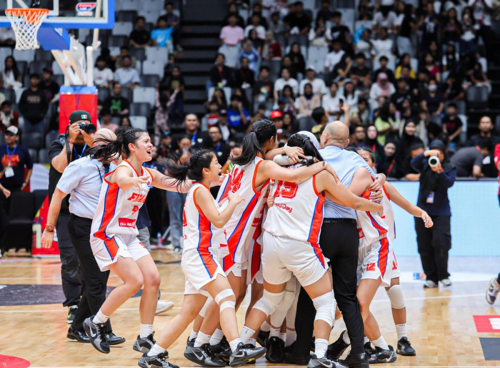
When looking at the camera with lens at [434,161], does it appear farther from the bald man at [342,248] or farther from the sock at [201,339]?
the sock at [201,339]

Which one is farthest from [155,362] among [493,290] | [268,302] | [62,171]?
[493,290]

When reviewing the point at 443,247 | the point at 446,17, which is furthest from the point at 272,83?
the point at 443,247

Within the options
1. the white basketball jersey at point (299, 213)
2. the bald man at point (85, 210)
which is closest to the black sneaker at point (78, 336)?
the bald man at point (85, 210)

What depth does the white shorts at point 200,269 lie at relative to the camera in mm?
5297

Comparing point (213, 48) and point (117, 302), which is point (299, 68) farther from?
point (117, 302)

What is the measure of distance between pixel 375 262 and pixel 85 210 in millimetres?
2565

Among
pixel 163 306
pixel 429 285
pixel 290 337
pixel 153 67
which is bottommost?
pixel 429 285

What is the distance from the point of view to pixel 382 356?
18.6 feet

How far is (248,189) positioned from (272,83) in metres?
10.8

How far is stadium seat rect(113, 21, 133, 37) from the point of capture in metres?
18.6

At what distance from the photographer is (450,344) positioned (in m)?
6.29

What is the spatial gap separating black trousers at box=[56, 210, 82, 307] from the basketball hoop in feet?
8.48

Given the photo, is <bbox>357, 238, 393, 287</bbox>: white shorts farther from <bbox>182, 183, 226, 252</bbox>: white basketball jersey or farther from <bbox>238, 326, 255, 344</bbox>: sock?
<bbox>182, 183, 226, 252</bbox>: white basketball jersey

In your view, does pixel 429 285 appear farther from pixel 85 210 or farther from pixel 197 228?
pixel 85 210
